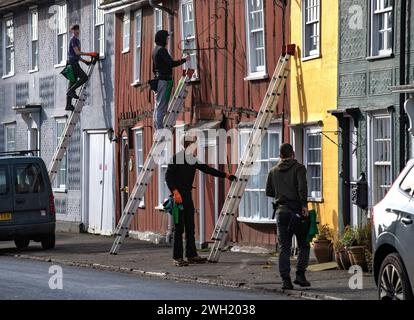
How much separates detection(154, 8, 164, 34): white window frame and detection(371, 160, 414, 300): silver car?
1821cm

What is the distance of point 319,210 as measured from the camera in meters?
25.8

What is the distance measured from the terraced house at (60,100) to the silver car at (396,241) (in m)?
21.6

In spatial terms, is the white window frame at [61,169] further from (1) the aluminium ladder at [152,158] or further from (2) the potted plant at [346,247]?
(2) the potted plant at [346,247]

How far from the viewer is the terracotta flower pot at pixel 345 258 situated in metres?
22.5

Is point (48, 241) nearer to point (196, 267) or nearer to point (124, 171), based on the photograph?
point (124, 171)

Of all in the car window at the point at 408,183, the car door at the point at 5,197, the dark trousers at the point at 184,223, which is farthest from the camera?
the car door at the point at 5,197

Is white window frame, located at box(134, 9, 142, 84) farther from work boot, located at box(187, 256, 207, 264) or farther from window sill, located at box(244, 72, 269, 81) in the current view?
work boot, located at box(187, 256, 207, 264)

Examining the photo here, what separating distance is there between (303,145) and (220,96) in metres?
3.72

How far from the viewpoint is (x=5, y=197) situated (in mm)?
29938

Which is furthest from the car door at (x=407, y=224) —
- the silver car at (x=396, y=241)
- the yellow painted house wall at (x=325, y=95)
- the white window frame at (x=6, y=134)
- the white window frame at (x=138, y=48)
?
the white window frame at (x=6, y=134)

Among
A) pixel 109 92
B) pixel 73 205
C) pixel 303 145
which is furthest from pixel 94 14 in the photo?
pixel 303 145

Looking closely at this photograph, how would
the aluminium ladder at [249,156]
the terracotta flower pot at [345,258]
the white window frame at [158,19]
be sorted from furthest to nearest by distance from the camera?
the white window frame at [158,19] → the aluminium ladder at [249,156] → the terracotta flower pot at [345,258]

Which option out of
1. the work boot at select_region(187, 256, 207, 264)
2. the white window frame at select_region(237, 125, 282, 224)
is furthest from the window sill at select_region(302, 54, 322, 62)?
the work boot at select_region(187, 256, 207, 264)

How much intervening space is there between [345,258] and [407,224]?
8272 mm
